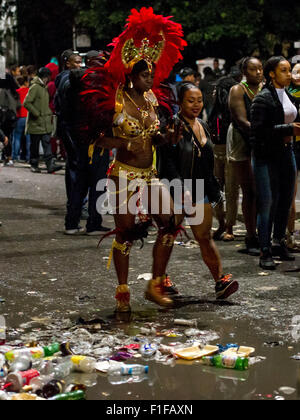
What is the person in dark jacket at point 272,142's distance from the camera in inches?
326

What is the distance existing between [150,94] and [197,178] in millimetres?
816

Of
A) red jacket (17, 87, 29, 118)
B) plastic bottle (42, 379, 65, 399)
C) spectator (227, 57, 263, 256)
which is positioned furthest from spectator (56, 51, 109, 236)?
red jacket (17, 87, 29, 118)

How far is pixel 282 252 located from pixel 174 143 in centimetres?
257

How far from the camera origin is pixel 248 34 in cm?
2564

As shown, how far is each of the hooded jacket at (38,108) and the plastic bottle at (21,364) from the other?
1230 cm

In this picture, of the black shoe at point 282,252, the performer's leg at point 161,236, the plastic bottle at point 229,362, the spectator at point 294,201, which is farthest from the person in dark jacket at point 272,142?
the plastic bottle at point 229,362

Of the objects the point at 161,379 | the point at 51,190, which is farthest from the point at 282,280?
the point at 51,190

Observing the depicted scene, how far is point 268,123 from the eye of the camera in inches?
328

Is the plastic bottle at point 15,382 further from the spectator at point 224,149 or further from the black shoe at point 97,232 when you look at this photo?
the black shoe at point 97,232

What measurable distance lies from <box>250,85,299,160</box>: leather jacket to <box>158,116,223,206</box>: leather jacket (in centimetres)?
123

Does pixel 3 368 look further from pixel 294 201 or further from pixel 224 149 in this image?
pixel 224 149

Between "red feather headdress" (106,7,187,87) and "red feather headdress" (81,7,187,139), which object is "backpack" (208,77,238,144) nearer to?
"red feather headdress" (106,7,187,87)

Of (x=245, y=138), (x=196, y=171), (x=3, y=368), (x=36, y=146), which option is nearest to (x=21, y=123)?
(x=36, y=146)

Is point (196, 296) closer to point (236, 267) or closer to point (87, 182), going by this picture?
point (236, 267)
